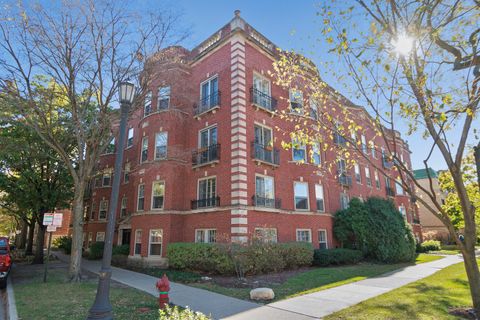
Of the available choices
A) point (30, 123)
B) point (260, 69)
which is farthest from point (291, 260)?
point (30, 123)

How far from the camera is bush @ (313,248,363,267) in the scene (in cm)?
1809

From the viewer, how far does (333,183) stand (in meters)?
23.3

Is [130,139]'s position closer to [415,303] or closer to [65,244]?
[65,244]

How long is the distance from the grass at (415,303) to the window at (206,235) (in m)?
9.57

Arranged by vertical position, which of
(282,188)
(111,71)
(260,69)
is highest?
(260,69)

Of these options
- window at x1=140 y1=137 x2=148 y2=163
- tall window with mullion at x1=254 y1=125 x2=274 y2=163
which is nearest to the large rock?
tall window with mullion at x1=254 y1=125 x2=274 y2=163

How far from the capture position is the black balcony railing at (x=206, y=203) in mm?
17078

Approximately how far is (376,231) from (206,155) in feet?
42.1

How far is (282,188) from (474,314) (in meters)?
12.4

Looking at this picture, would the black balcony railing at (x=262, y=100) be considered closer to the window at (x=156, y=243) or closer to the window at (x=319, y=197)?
the window at (x=319, y=197)

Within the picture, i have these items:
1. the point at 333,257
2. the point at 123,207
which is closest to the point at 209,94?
the point at 333,257

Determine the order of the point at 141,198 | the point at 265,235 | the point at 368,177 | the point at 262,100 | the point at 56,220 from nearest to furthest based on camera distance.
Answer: the point at 56,220, the point at 265,235, the point at 262,100, the point at 141,198, the point at 368,177

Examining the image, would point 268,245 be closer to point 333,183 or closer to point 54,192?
point 333,183

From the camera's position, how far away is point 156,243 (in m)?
18.5
